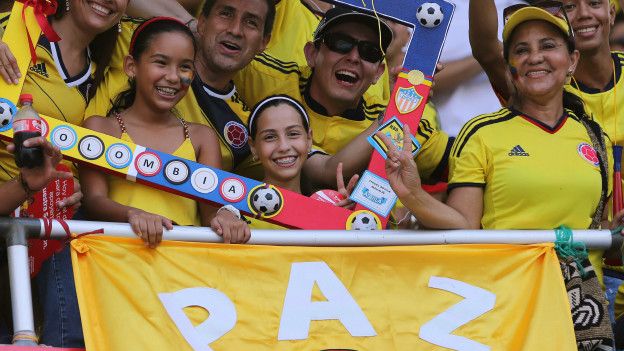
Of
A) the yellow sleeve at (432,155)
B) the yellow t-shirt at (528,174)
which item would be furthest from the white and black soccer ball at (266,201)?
the yellow sleeve at (432,155)

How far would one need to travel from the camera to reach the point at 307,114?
642cm

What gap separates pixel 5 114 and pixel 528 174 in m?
2.13

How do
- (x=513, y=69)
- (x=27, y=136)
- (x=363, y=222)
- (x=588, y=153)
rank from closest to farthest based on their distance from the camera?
(x=27, y=136), (x=363, y=222), (x=588, y=153), (x=513, y=69)

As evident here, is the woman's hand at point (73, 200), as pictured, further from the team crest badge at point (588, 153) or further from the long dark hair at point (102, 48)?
the team crest badge at point (588, 153)

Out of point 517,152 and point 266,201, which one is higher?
point 517,152

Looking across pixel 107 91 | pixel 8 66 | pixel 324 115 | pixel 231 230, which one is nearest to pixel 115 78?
pixel 107 91

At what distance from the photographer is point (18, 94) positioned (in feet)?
18.1

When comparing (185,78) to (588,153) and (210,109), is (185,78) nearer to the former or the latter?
(210,109)

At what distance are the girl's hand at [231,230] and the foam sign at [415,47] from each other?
791 mm

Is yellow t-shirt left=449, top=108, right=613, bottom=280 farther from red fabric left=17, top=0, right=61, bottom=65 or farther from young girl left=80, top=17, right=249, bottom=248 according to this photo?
red fabric left=17, top=0, right=61, bottom=65

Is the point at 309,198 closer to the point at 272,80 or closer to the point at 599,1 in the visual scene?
the point at 272,80

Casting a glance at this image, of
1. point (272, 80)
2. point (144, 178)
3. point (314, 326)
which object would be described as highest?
point (272, 80)

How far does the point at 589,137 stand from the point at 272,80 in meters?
1.54

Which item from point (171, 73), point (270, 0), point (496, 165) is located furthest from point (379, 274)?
point (270, 0)
